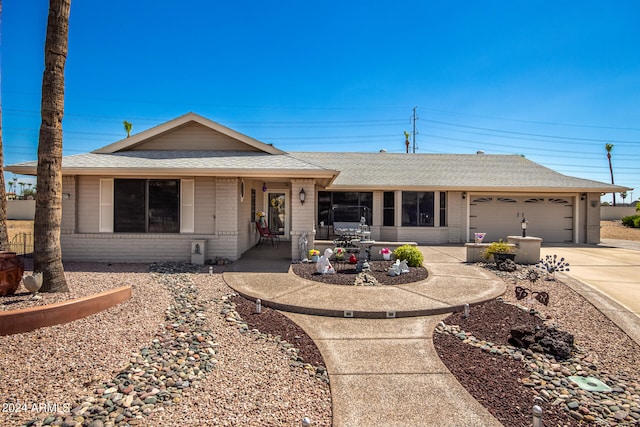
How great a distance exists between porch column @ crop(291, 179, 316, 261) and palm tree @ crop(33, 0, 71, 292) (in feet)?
17.2

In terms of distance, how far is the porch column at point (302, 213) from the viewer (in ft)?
30.7

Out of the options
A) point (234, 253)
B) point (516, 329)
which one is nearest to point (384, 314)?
point (516, 329)

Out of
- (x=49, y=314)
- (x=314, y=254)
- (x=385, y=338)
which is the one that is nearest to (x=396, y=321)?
(x=385, y=338)

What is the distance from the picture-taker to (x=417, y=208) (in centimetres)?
1479

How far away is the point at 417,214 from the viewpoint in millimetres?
14773

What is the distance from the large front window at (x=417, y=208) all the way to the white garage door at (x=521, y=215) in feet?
7.18

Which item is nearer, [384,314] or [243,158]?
[384,314]

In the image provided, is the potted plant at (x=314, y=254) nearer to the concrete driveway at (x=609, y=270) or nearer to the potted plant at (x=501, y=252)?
the potted plant at (x=501, y=252)

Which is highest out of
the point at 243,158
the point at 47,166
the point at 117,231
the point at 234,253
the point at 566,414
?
the point at 243,158

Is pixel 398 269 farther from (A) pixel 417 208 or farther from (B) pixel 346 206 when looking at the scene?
(A) pixel 417 208

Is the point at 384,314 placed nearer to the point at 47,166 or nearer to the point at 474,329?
the point at 474,329

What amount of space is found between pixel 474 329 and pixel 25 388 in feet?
17.0

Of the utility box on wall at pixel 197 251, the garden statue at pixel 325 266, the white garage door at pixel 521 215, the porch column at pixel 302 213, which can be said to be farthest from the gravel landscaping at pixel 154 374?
the white garage door at pixel 521 215

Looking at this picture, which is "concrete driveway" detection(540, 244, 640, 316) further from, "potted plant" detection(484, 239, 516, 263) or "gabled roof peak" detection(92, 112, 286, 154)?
"gabled roof peak" detection(92, 112, 286, 154)
